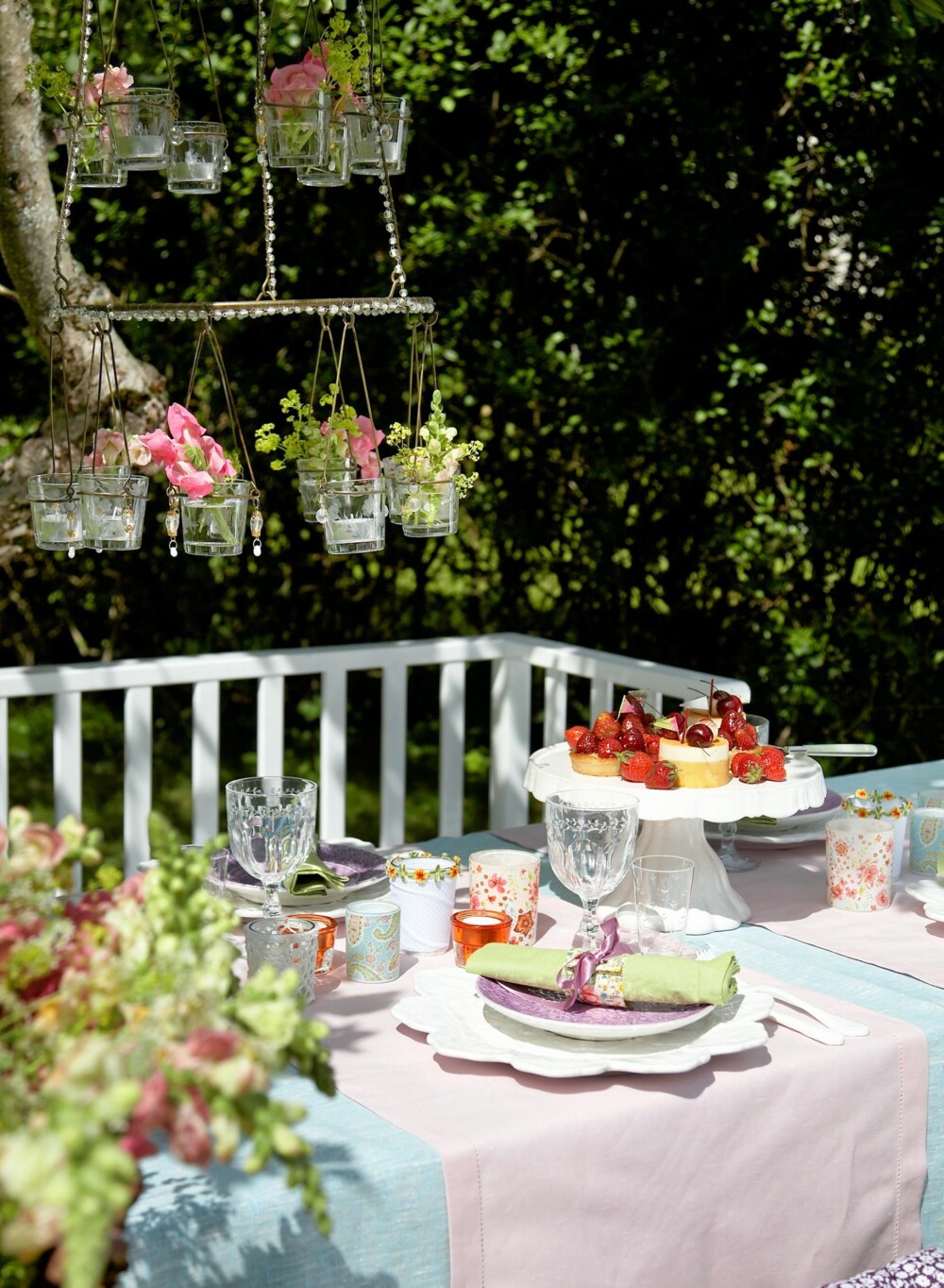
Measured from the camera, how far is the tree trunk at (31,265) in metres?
2.68

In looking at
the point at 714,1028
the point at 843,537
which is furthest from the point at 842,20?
the point at 714,1028

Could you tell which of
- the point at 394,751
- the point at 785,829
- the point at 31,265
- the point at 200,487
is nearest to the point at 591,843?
the point at 200,487

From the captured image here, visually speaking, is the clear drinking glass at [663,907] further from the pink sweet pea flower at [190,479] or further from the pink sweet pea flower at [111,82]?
the pink sweet pea flower at [111,82]

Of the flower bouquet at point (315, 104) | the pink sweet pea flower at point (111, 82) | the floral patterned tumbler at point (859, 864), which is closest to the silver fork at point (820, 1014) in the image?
the floral patterned tumbler at point (859, 864)

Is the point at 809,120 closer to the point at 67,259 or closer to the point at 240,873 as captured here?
the point at 67,259

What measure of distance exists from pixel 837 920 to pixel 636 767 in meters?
0.32

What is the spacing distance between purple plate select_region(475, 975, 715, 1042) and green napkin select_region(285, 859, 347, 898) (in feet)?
1.17

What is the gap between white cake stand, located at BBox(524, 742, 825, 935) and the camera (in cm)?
177

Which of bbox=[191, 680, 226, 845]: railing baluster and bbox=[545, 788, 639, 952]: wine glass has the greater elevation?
bbox=[545, 788, 639, 952]: wine glass

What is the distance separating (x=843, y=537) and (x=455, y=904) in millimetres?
2778

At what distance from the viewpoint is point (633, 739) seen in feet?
6.13

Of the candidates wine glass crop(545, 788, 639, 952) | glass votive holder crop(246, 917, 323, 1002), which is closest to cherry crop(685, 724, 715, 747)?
wine glass crop(545, 788, 639, 952)

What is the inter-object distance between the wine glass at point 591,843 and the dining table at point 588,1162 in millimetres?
128

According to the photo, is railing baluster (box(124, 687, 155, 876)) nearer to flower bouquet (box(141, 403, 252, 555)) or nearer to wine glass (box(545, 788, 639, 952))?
flower bouquet (box(141, 403, 252, 555))
